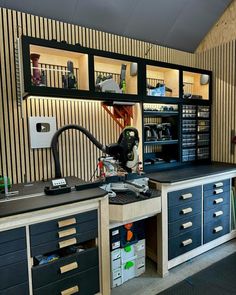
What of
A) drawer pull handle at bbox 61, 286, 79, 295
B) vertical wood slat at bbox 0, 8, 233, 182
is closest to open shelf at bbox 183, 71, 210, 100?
vertical wood slat at bbox 0, 8, 233, 182

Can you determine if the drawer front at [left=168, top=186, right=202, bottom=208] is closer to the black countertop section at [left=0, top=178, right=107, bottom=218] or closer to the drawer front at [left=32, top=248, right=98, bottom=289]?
the black countertop section at [left=0, top=178, right=107, bottom=218]

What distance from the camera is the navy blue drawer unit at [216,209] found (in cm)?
273

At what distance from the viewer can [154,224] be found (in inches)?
98.7

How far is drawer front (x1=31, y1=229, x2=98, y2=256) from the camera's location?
1651 mm

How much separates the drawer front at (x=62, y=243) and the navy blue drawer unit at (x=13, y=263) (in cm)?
9

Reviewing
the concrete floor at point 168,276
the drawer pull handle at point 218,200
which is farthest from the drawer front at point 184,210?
the concrete floor at point 168,276

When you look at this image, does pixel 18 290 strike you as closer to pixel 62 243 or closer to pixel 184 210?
pixel 62 243

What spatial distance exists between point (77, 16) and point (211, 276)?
10.2 ft

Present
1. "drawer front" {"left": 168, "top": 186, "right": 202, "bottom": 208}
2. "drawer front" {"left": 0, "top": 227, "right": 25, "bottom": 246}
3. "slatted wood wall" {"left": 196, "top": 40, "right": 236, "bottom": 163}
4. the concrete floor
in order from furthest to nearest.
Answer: "slatted wood wall" {"left": 196, "top": 40, "right": 236, "bottom": 163} → "drawer front" {"left": 168, "top": 186, "right": 202, "bottom": 208} → the concrete floor → "drawer front" {"left": 0, "top": 227, "right": 25, "bottom": 246}

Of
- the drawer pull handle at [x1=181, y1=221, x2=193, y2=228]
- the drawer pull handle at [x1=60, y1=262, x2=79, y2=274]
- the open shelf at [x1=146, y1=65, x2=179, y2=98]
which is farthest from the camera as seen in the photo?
the open shelf at [x1=146, y1=65, x2=179, y2=98]

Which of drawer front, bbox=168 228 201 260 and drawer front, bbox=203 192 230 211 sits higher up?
drawer front, bbox=203 192 230 211

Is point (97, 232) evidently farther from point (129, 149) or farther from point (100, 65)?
point (100, 65)

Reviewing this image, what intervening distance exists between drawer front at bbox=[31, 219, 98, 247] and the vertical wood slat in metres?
0.91

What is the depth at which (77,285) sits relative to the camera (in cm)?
183
